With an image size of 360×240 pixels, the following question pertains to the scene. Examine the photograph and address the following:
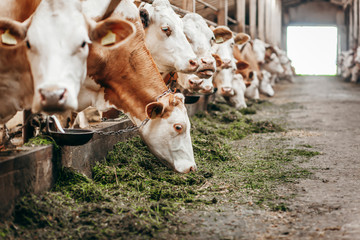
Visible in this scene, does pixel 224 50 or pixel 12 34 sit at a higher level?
pixel 12 34

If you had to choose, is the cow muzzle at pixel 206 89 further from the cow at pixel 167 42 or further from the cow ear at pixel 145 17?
the cow ear at pixel 145 17

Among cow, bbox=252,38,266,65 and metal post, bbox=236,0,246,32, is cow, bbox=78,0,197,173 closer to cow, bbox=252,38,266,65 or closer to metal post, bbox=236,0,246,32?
metal post, bbox=236,0,246,32

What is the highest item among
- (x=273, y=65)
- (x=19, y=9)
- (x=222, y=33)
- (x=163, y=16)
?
(x=19, y=9)

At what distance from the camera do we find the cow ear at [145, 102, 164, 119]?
421 centimetres

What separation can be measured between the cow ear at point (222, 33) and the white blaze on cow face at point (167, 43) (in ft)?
6.75

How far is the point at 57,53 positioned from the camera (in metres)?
3.08

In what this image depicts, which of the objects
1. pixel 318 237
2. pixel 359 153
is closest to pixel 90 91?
pixel 318 237

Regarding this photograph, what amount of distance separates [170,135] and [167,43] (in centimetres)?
160

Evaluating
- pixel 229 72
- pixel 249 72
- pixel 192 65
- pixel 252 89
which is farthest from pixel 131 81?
pixel 252 89

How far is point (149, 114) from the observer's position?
4266 millimetres

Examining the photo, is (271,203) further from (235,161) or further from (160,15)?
(160,15)

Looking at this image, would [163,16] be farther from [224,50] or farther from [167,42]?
[224,50]

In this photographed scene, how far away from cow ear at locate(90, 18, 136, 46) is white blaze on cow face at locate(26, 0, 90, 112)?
103 mm

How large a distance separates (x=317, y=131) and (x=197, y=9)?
20.3ft
